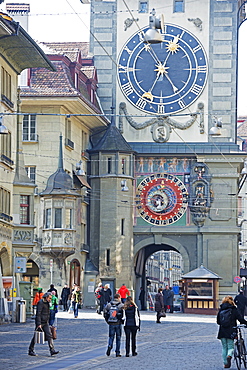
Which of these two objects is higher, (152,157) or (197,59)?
(197,59)

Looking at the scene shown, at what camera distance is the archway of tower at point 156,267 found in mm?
62188

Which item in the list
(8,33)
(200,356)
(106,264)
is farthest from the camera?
(106,264)

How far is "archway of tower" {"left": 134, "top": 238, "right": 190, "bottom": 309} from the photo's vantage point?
62.2 meters

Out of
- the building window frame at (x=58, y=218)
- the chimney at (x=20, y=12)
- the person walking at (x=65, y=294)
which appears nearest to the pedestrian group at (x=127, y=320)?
the person walking at (x=65, y=294)

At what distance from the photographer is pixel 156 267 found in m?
122

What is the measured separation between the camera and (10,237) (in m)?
43.4

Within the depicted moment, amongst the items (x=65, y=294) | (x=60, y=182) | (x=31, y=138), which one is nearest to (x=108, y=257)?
(x=60, y=182)

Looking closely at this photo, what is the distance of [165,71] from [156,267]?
6199 centimetres

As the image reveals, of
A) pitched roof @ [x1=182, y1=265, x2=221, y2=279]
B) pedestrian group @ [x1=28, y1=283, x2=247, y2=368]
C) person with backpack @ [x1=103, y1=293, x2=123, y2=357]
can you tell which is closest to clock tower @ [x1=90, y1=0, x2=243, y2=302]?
pitched roof @ [x1=182, y1=265, x2=221, y2=279]

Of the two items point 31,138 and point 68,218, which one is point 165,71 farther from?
point 68,218

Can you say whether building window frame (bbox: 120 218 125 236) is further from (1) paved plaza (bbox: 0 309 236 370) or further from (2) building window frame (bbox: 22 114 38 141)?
(1) paved plaza (bbox: 0 309 236 370)

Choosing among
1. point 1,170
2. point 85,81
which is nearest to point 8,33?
point 1,170

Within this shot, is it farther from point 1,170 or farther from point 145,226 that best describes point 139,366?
point 145,226

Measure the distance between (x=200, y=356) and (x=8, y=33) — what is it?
17.8m
